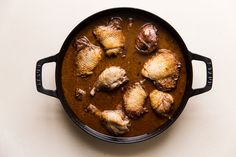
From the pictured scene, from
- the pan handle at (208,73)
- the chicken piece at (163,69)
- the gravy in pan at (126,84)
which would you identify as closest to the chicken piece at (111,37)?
the gravy in pan at (126,84)

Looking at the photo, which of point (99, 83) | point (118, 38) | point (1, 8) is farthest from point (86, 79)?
point (1, 8)

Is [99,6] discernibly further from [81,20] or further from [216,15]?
[216,15]

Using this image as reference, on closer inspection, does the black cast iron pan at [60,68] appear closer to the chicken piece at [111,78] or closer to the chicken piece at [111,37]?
the chicken piece at [111,37]

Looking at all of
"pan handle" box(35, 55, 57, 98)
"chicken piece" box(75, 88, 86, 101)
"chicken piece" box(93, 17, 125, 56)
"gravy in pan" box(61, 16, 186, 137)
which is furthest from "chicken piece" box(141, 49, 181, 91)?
"pan handle" box(35, 55, 57, 98)

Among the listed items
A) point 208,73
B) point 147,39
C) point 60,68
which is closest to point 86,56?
point 60,68

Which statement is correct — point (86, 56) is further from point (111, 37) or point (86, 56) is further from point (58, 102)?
point (58, 102)

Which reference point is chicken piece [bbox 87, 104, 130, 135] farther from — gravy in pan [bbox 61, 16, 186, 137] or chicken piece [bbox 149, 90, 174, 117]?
chicken piece [bbox 149, 90, 174, 117]
